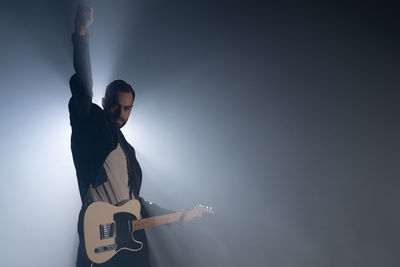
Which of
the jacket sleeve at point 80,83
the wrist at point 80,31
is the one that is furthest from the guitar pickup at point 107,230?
the wrist at point 80,31

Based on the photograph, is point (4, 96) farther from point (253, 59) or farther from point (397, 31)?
point (397, 31)

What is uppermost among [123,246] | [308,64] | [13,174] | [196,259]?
[308,64]

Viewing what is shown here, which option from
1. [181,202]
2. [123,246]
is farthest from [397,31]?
[123,246]

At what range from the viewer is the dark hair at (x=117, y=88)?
195 cm

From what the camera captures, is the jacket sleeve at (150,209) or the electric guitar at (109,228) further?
the jacket sleeve at (150,209)

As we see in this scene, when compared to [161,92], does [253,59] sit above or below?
above

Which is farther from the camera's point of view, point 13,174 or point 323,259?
point 323,259

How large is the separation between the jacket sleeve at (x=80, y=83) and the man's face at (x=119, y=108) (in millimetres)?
144

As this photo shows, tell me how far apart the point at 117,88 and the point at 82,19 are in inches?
17.2

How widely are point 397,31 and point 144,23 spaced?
1.83 metres

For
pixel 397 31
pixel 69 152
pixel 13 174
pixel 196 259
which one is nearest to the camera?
pixel 13 174

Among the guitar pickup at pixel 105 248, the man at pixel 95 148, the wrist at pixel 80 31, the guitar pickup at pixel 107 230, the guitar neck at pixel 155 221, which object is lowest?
the guitar pickup at pixel 105 248

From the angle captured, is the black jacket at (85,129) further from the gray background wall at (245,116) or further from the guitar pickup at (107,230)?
the guitar pickup at (107,230)

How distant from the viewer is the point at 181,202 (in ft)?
6.88
